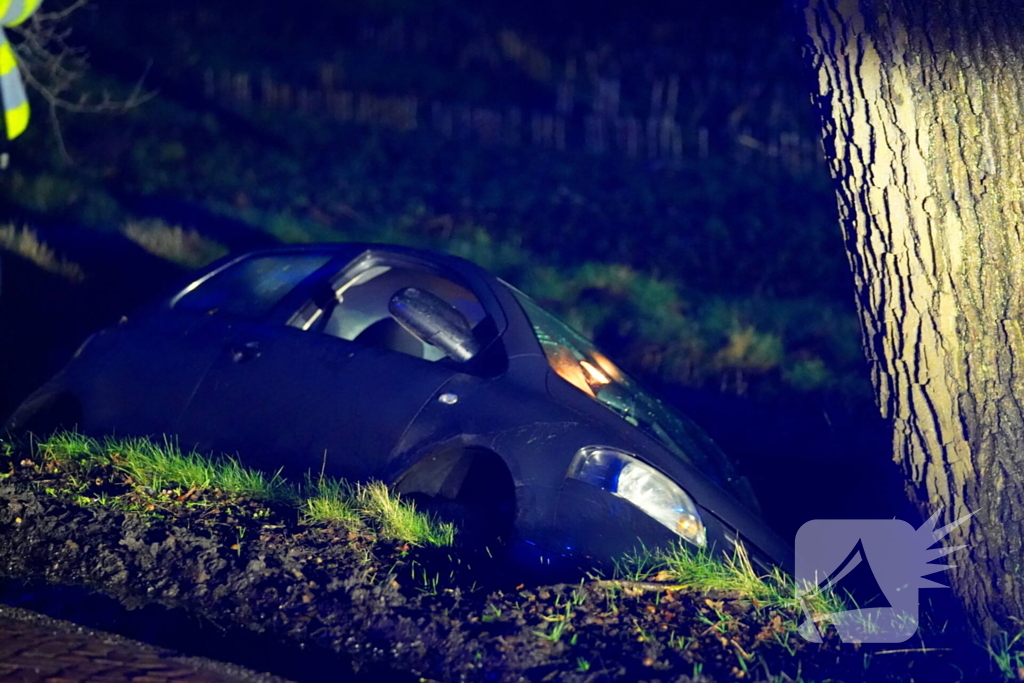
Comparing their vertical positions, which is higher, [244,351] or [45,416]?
[244,351]

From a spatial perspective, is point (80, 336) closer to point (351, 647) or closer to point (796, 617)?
point (351, 647)

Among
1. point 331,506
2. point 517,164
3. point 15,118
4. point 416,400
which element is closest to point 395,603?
point 331,506

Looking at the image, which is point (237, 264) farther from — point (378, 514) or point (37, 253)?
point (37, 253)

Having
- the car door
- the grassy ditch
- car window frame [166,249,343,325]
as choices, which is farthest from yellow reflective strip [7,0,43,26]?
the grassy ditch

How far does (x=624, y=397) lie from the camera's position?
14.3ft

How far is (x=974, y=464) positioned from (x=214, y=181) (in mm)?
11236

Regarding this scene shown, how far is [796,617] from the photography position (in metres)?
3.53

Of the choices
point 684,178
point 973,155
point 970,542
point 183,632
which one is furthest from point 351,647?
point 684,178

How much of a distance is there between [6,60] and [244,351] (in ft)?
13.7

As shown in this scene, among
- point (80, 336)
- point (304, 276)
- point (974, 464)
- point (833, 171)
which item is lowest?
point (80, 336)

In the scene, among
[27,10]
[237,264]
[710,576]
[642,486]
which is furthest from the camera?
[27,10]

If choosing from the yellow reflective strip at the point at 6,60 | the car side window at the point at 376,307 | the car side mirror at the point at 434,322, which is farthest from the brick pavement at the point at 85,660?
the yellow reflective strip at the point at 6,60

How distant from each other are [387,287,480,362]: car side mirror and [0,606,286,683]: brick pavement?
150 cm

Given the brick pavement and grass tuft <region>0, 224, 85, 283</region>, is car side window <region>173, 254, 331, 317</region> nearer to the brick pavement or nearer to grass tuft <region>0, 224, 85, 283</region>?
the brick pavement
